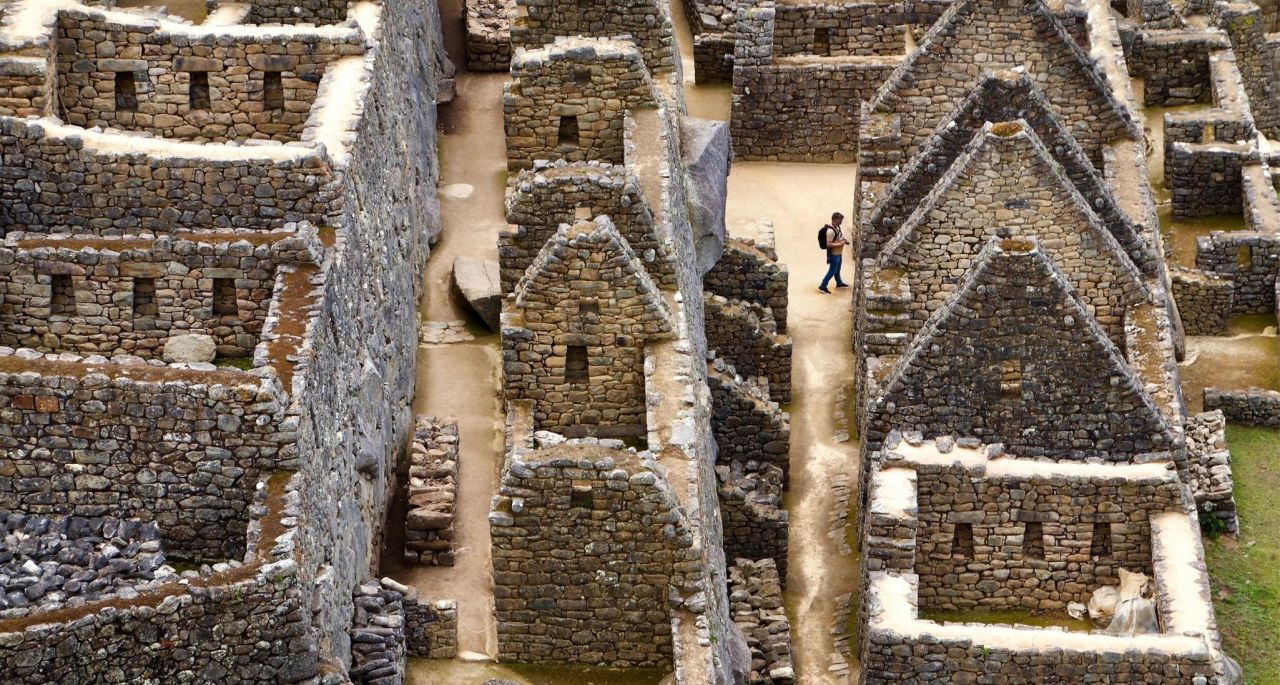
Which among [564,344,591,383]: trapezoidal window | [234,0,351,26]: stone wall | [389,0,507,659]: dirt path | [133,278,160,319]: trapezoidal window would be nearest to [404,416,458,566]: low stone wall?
[389,0,507,659]: dirt path

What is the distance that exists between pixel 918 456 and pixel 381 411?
5.77m

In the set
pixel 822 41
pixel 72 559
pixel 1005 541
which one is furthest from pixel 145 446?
pixel 822 41

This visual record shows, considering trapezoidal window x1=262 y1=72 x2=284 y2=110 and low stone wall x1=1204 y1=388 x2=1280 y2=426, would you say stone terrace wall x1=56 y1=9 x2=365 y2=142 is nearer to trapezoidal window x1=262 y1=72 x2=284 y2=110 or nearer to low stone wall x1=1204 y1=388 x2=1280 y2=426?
trapezoidal window x1=262 y1=72 x2=284 y2=110

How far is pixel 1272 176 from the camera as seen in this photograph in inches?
2002

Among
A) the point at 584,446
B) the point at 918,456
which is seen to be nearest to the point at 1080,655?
the point at 918,456

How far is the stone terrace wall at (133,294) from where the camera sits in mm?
30312

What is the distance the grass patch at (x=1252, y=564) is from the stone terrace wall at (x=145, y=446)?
13.4 m

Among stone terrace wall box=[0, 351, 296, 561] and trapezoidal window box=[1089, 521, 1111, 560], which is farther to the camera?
trapezoidal window box=[1089, 521, 1111, 560]

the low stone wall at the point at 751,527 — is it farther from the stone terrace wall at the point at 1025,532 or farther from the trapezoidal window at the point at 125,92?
the trapezoidal window at the point at 125,92

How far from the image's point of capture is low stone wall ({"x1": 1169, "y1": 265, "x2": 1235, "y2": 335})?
45719mm

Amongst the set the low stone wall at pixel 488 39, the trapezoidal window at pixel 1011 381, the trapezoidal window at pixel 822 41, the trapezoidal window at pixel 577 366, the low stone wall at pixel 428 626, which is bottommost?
the low stone wall at pixel 428 626

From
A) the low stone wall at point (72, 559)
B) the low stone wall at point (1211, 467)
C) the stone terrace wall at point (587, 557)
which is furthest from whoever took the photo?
the low stone wall at point (1211, 467)

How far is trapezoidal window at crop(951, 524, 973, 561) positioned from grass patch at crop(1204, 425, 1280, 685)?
401 centimetres

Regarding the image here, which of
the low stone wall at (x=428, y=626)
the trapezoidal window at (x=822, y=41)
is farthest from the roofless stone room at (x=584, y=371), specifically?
the trapezoidal window at (x=822, y=41)
